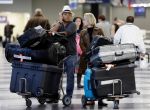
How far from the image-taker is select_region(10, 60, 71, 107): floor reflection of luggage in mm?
10523

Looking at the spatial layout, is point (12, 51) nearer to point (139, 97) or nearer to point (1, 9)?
point (139, 97)

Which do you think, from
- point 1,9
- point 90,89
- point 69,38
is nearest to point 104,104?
point 90,89

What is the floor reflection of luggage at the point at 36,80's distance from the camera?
34.5 ft

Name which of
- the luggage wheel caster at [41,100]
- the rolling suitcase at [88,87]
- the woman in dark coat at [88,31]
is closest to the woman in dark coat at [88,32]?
the woman in dark coat at [88,31]

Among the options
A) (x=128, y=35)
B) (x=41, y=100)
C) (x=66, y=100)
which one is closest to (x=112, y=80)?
(x=66, y=100)

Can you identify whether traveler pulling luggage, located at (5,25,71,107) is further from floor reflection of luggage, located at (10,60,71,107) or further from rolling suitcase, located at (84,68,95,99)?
rolling suitcase, located at (84,68,95,99)

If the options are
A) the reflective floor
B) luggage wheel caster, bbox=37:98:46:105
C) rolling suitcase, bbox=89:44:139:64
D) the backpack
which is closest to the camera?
rolling suitcase, bbox=89:44:139:64

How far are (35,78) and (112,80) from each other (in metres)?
1.32

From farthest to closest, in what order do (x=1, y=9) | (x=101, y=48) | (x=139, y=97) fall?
1. (x=1, y=9)
2. (x=139, y=97)
3. (x=101, y=48)

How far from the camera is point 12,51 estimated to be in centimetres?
1079

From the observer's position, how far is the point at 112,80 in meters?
10.4

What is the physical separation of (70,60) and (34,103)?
3.69 ft

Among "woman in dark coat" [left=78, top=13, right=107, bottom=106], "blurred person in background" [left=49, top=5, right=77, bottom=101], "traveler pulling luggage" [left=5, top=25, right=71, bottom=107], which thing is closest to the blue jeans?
"blurred person in background" [left=49, top=5, right=77, bottom=101]

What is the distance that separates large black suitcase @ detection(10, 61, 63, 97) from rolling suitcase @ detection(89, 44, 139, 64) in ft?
2.48
